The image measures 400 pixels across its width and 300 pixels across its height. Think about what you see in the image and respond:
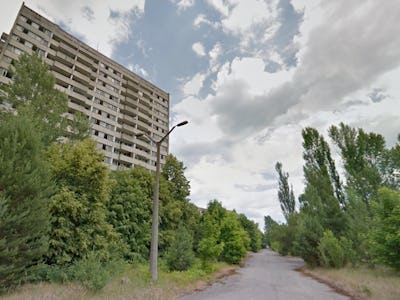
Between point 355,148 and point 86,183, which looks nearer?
point 86,183

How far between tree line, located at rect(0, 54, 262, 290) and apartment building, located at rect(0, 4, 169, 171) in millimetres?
14611

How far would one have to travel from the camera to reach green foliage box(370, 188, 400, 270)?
29.8 feet

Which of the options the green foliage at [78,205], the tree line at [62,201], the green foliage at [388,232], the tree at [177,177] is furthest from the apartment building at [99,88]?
the green foliage at [388,232]

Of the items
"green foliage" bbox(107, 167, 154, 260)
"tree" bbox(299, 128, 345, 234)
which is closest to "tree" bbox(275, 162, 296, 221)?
"tree" bbox(299, 128, 345, 234)

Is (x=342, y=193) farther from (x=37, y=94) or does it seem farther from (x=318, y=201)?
(x=37, y=94)

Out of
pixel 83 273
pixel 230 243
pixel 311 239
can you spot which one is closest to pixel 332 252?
pixel 311 239

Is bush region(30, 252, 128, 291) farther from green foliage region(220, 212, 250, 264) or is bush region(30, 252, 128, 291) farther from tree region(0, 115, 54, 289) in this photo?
green foliage region(220, 212, 250, 264)

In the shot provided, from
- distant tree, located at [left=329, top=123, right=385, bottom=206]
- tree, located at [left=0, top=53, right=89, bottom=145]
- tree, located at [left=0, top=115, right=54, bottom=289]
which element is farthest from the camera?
distant tree, located at [left=329, top=123, right=385, bottom=206]

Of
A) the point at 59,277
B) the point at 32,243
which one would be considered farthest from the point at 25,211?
the point at 59,277

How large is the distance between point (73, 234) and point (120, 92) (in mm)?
39358

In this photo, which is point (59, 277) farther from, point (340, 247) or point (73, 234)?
point (340, 247)

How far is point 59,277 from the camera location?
8.93 meters

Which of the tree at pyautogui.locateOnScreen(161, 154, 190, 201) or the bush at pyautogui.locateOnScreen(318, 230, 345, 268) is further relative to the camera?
the tree at pyautogui.locateOnScreen(161, 154, 190, 201)


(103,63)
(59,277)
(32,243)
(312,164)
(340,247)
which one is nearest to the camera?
(32,243)
